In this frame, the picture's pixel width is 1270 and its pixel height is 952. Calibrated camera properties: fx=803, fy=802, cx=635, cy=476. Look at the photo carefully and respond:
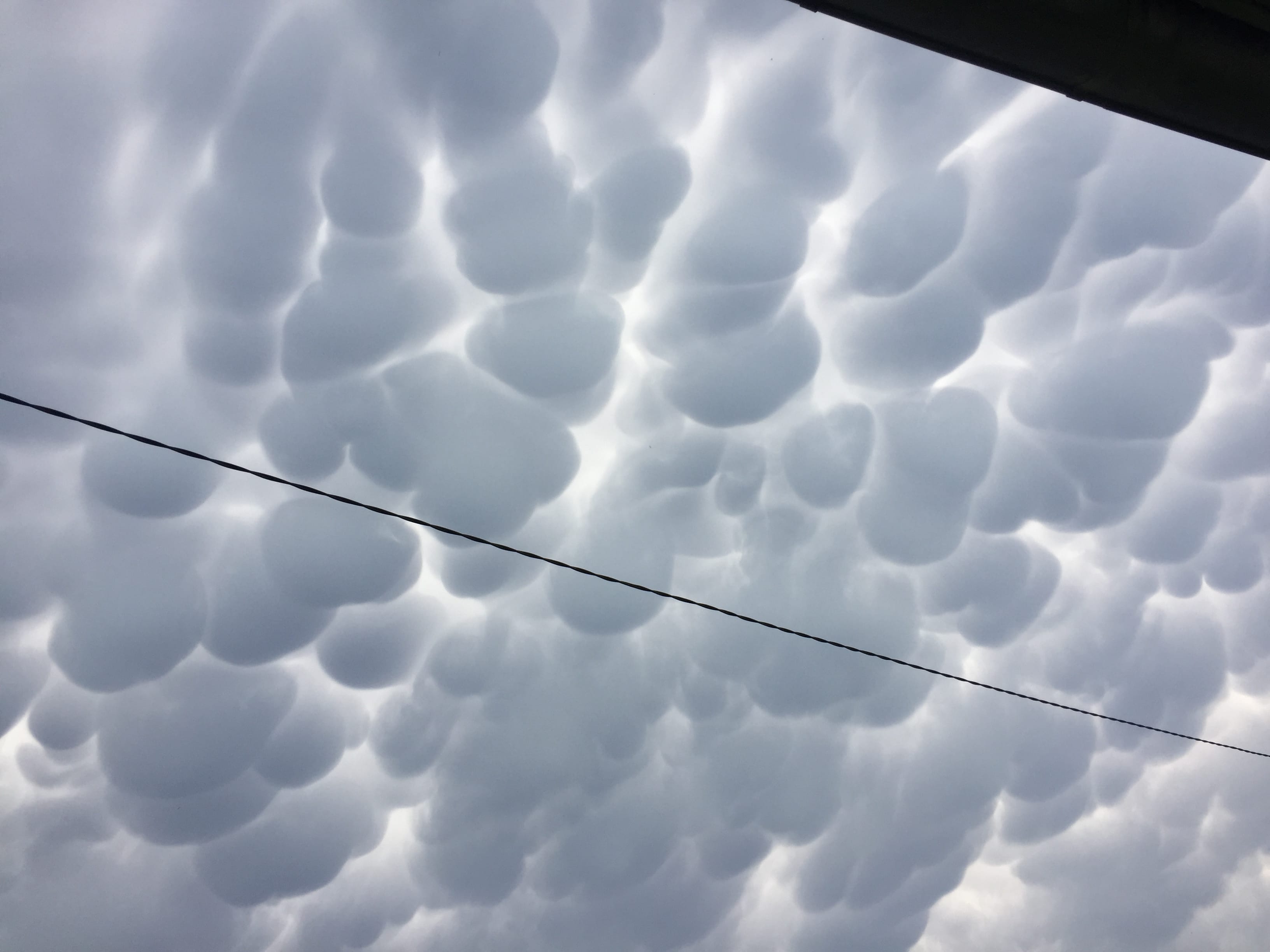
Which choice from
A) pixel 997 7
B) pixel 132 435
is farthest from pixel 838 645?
pixel 997 7

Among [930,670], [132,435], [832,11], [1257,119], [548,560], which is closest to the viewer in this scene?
[132,435]

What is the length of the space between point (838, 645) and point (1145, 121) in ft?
34.0

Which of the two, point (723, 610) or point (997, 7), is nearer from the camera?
point (723, 610)

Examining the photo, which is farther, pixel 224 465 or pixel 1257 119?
pixel 1257 119

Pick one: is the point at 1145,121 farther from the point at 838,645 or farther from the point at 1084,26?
the point at 838,645

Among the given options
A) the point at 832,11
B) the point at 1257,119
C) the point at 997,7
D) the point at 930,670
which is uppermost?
the point at 1257,119

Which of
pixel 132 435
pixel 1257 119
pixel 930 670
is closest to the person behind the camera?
pixel 132 435

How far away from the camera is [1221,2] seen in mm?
12141

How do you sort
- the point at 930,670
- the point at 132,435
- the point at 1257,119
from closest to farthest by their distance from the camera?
the point at 132,435 → the point at 930,670 → the point at 1257,119

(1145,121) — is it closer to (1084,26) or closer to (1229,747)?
(1084,26)

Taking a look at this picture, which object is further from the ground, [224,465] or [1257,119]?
[1257,119]

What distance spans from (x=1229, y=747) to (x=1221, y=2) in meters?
12.0

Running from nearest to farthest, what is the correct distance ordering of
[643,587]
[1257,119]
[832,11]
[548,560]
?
[548,560] < [643,587] < [832,11] < [1257,119]

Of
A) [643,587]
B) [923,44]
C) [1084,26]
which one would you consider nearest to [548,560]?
[643,587]
